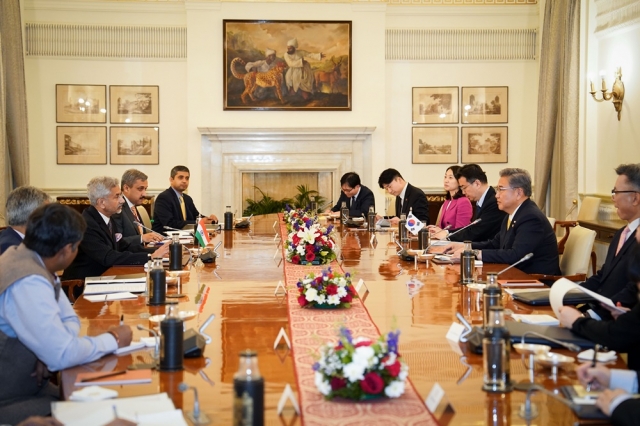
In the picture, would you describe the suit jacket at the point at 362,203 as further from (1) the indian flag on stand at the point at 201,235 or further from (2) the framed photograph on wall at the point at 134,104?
(1) the indian flag on stand at the point at 201,235

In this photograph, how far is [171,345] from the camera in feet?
8.33

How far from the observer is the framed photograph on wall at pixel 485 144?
1123 centimetres

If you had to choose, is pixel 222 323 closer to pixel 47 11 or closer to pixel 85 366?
pixel 85 366

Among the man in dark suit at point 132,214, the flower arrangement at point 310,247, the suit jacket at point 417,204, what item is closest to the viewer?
the flower arrangement at point 310,247

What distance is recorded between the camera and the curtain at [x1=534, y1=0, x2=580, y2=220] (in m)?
9.77

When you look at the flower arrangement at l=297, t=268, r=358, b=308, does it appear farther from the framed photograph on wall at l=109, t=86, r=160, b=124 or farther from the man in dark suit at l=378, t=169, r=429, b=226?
the framed photograph on wall at l=109, t=86, r=160, b=124

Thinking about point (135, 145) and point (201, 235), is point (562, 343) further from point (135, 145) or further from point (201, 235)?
point (135, 145)

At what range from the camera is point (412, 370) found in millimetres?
2547

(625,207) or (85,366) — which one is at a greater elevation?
(625,207)

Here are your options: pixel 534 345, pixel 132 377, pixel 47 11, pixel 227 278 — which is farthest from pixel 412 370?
pixel 47 11

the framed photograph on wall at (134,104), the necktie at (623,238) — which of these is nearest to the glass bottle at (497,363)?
the necktie at (623,238)

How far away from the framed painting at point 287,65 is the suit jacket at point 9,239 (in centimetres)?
688

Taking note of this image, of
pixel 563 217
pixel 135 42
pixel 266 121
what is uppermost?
pixel 135 42

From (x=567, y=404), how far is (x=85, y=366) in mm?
1504
